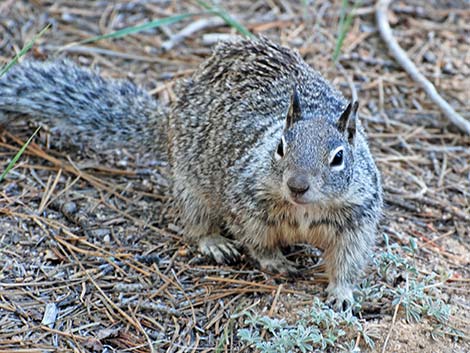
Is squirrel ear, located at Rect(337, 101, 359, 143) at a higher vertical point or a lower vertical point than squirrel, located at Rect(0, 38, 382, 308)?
higher

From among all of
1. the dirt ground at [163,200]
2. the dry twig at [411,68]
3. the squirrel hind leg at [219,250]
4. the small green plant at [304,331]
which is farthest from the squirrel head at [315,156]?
the dry twig at [411,68]

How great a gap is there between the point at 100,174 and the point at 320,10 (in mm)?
2645

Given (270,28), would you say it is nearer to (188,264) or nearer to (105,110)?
(105,110)

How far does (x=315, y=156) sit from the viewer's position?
3426 millimetres

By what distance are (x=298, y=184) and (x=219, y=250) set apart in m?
1.15

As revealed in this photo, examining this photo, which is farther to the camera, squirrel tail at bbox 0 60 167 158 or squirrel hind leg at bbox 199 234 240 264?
squirrel tail at bbox 0 60 167 158

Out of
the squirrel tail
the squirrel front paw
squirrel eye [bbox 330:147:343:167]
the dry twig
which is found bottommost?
the squirrel front paw

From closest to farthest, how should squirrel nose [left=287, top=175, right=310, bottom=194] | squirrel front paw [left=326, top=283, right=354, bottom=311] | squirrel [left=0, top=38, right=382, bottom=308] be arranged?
squirrel nose [left=287, top=175, right=310, bottom=194], squirrel [left=0, top=38, right=382, bottom=308], squirrel front paw [left=326, top=283, right=354, bottom=311]

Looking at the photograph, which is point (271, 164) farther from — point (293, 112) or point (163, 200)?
point (163, 200)

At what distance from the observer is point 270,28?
619 cm

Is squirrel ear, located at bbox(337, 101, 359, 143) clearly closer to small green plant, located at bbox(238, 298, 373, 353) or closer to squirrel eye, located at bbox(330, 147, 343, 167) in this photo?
squirrel eye, located at bbox(330, 147, 343, 167)

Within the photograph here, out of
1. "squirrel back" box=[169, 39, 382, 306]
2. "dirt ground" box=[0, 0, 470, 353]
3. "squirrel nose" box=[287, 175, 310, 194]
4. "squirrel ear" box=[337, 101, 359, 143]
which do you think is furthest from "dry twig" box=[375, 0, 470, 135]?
"squirrel nose" box=[287, 175, 310, 194]

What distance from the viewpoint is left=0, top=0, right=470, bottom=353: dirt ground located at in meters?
3.66

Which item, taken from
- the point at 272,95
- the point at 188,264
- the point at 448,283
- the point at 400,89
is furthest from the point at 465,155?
the point at 188,264
